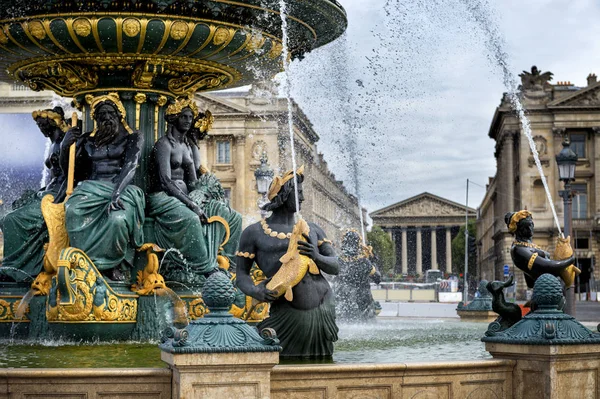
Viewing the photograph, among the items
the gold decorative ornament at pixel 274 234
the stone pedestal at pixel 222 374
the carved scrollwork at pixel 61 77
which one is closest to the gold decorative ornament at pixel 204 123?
the carved scrollwork at pixel 61 77

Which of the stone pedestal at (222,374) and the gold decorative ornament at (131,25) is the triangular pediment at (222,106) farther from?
the stone pedestal at (222,374)

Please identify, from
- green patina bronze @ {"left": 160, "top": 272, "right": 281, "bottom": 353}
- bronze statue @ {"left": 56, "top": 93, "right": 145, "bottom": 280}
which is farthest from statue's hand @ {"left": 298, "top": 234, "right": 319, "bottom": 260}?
bronze statue @ {"left": 56, "top": 93, "right": 145, "bottom": 280}

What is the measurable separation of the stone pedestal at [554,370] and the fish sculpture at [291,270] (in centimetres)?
128

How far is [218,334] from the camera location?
5031 mm

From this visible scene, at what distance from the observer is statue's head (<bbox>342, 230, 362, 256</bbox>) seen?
1365cm

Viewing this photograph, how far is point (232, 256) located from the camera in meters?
9.64

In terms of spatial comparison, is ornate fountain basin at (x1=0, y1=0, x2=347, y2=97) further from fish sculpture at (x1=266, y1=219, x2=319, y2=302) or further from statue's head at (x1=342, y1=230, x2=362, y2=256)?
statue's head at (x1=342, y1=230, x2=362, y2=256)

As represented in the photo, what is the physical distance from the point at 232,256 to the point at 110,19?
98.3 inches

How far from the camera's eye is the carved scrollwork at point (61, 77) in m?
9.01

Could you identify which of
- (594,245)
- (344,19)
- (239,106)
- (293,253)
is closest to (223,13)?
(344,19)

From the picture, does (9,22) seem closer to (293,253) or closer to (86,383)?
(293,253)

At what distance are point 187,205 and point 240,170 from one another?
64.2m

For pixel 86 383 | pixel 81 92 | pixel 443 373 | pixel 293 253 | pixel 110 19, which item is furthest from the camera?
pixel 81 92

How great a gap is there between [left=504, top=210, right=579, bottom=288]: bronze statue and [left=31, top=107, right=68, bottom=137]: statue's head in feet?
13.8
